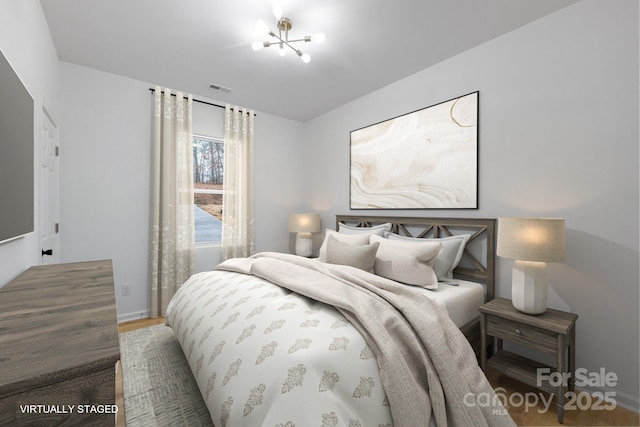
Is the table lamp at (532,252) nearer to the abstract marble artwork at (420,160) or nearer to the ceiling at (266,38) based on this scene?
the abstract marble artwork at (420,160)

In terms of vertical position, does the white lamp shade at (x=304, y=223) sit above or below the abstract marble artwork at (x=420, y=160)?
below

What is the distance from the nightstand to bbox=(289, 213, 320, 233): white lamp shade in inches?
92.9

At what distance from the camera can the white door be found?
2.09 m

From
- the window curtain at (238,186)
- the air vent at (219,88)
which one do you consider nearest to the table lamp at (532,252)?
the window curtain at (238,186)

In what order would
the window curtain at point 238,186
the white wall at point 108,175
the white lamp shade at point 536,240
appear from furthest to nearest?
the window curtain at point 238,186 → the white wall at point 108,175 → the white lamp shade at point 536,240

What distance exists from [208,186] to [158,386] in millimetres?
2378

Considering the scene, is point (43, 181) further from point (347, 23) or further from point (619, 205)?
point (619, 205)

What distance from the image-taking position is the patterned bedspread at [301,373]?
3.52ft

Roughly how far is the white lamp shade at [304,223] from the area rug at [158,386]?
195 centimetres

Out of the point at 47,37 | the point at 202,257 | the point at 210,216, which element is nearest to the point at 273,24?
the point at 47,37

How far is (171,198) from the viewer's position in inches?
129

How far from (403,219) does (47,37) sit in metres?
3.54

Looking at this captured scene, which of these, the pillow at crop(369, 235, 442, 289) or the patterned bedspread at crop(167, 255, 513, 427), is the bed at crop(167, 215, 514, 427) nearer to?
the patterned bedspread at crop(167, 255, 513, 427)

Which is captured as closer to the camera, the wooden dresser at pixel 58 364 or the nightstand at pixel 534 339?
the wooden dresser at pixel 58 364
